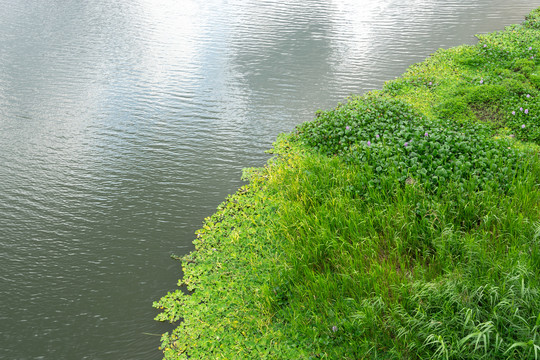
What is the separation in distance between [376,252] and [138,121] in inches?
196

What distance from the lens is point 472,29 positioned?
10.0 metres

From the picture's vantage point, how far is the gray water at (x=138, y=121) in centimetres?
389

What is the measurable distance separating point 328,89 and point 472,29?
5.22 meters

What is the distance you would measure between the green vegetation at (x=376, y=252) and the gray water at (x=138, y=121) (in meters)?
0.55

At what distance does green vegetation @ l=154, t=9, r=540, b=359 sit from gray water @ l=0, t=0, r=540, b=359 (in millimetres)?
554

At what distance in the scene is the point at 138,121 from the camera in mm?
6867

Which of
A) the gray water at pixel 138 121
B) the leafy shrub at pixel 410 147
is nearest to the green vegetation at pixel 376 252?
the leafy shrub at pixel 410 147

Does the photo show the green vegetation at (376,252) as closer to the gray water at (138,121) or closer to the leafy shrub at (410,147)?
the leafy shrub at (410,147)

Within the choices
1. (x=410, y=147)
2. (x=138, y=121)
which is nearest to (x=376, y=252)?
(x=410, y=147)

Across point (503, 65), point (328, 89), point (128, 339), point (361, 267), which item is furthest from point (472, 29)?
point (128, 339)

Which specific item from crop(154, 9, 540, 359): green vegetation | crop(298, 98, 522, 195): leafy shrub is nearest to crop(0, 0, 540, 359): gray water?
crop(154, 9, 540, 359): green vegetation

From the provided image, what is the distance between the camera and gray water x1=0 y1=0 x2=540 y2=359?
153 inches

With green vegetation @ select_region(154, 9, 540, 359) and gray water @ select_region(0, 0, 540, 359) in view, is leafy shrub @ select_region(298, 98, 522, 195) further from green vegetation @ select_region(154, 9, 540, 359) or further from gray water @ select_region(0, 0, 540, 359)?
gray water @ select_region(0, 0, 540, 359)

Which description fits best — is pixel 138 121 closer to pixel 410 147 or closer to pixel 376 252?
pixel 410 147
